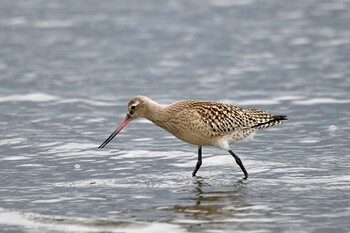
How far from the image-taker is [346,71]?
1788cm

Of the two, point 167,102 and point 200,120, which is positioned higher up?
point 200,120

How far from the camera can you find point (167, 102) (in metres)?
16.1

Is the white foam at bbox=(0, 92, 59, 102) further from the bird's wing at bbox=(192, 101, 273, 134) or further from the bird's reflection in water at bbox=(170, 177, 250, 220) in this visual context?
the bird's reflection in water at bbox=(170, 177, 250, 220)

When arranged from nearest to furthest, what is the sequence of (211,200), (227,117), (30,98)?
1. (211,200)
2. (227,117)
3. (30,98)

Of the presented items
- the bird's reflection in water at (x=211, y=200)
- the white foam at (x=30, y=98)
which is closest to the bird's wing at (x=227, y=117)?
the bird's reflection in water at (x=211, y=200)

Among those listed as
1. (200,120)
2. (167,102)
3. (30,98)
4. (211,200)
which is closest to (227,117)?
(200,120)

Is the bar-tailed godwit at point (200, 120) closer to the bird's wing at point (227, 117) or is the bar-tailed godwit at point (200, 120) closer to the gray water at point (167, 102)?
the bird's wing at point (227, 117)

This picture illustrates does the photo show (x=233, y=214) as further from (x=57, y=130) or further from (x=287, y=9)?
(x=287, y=9)

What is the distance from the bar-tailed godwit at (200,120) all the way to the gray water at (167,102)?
0.44 metres

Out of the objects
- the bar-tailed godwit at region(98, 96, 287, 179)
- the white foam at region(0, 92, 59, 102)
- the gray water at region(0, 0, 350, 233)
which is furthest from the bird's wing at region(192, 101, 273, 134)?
the white foam at region(0, 92, 59, 102)

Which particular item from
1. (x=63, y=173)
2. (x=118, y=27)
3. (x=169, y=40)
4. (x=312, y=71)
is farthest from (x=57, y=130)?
(x=118, y=27)

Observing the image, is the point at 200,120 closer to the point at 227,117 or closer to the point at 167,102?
the point at 227,117

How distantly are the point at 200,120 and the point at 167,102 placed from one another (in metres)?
4.99

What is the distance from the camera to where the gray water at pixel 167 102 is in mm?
9734
